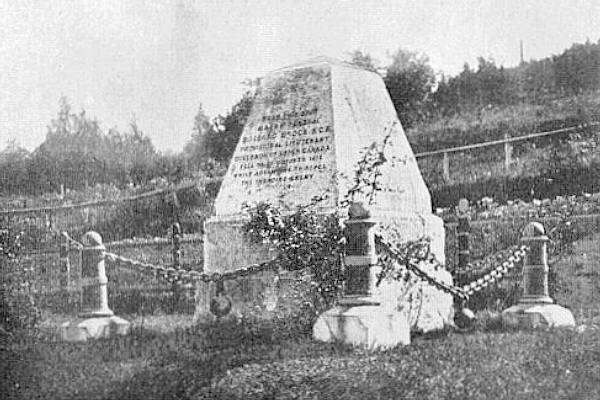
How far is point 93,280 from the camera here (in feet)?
20.4

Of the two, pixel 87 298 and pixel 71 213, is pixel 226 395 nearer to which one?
pixel 87 298

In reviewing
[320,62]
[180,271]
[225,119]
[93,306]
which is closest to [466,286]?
[320,62]

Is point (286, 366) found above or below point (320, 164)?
below

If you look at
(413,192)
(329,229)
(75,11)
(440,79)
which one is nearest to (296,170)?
(329,229)

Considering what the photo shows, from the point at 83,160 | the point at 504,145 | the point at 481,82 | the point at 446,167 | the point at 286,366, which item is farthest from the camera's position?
the point at 446,167

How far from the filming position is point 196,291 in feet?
25.0

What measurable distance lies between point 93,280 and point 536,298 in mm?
3848

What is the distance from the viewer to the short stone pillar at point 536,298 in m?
6.96

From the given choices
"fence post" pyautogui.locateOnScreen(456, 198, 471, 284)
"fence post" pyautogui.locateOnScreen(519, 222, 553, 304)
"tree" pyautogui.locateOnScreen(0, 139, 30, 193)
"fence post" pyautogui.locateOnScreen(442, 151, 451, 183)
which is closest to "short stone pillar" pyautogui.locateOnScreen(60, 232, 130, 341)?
"tree" pyautogui.locateOnScreen(0, 139, 30, 193)

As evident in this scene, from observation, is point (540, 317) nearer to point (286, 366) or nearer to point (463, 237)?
point (463, 237)

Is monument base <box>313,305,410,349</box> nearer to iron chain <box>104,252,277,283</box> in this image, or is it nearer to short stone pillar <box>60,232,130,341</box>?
iron chain <box>104,252,277,283</box>

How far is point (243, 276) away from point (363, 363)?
5.55ft

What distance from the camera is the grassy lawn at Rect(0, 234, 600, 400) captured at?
524 centimetres

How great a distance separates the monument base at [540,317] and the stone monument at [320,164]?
0.73 metres
